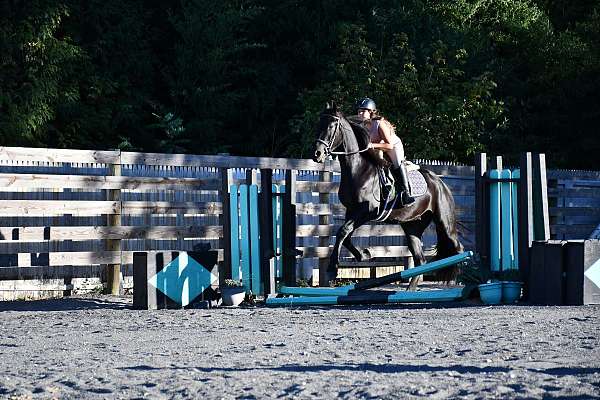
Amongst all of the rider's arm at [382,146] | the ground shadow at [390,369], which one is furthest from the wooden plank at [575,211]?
the ground shadow at [390,369]

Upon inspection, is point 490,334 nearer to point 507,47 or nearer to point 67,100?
point 67,100

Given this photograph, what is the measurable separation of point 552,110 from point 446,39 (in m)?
6.28

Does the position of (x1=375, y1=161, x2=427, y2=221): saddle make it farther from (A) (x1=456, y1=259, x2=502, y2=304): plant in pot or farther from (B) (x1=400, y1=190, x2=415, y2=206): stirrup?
(A) (x1=456, y1=259, x2=502, y2=304): plant in pot

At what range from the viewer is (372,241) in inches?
827

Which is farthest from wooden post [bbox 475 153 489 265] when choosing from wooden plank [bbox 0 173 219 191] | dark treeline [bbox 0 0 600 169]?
dark treeline [bbox 0 0 600 169]

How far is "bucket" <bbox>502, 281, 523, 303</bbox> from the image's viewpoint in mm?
13930

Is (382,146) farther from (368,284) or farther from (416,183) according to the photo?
(368,284)

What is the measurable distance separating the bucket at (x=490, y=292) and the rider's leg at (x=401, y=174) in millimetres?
2427

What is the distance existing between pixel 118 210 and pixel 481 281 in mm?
5471

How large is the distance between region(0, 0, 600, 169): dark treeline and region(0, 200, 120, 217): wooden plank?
1345 centimetres

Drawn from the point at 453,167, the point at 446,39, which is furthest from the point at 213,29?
the point at 453,167

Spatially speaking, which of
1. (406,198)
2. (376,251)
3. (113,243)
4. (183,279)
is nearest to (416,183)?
(406,198)

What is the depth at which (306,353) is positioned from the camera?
9359 millimetres

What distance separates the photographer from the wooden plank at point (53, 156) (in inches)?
612
